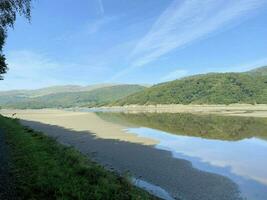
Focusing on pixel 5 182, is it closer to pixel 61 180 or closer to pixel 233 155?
pixel 61 180

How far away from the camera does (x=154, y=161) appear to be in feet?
82.9

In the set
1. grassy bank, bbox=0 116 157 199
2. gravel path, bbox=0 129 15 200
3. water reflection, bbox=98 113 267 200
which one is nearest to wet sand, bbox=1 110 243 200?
water reflection, bbox=98 113 267 200

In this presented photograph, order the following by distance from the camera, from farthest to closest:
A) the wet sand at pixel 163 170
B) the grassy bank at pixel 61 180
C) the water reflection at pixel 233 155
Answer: the water reflection at pixel 233 155 < the wet sand at pixel 163 170 < the grassy bank at pixel 61 180

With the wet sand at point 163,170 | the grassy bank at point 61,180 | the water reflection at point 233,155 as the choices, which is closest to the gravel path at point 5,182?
the grassy bank at point 61,180

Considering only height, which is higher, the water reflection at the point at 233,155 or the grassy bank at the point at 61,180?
the grassy bank at the point at 61,180

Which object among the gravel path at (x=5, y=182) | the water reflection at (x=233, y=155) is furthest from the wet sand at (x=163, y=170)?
the gravel path at (x=5, y=182)

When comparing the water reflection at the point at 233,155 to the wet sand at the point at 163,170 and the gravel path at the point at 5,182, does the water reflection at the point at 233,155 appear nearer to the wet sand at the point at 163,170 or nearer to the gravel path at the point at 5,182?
the wet sand at the point at 163,170

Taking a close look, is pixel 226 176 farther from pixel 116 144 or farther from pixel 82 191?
pixel 116 144

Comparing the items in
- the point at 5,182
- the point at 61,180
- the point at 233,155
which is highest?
the point at 5,182

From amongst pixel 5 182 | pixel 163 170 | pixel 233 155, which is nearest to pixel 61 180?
→ pixel 5 182

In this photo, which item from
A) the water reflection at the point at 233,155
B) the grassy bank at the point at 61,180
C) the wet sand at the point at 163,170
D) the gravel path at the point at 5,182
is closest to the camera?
the gravel path at the point at 5,182

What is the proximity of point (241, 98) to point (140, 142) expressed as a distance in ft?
539

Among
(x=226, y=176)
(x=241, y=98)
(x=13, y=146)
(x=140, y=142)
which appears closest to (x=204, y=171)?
(x=226, y=176)

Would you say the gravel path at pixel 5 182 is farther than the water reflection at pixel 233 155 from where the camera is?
No
